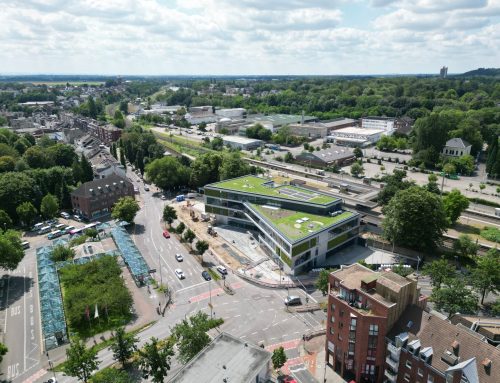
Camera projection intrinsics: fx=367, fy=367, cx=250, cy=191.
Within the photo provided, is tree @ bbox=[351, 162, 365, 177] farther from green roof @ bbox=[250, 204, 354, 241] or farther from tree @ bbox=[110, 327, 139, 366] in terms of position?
tree @ bbox=[110, 327, 139, 366]

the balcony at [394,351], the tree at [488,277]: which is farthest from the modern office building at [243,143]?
the balcony at [394,351]

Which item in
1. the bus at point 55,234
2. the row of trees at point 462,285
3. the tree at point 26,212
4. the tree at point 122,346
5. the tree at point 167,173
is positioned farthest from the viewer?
the tree at point 167,173

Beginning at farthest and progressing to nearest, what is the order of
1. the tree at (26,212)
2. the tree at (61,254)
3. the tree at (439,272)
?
1. the tree at (26,212)
2. the tree at (61,254)
3. the tree at (439,272)

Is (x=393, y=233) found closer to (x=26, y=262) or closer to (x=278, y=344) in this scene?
(x=278, y=344)

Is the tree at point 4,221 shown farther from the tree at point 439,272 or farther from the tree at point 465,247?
the tree at point 465,247

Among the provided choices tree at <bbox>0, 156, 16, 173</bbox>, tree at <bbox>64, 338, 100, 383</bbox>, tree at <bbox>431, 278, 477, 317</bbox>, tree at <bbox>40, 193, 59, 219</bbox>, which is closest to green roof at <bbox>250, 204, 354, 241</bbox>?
tree at <bbox>431, 278, 477, 317</bbox>

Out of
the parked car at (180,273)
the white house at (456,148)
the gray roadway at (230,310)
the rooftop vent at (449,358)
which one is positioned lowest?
the gray roadway at (230,310)
